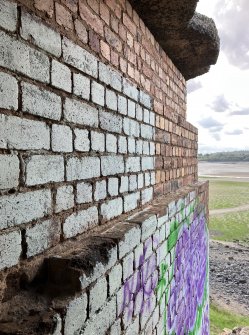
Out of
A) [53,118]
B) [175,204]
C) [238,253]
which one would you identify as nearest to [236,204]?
[238,253]

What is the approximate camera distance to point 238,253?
1434 centimetres

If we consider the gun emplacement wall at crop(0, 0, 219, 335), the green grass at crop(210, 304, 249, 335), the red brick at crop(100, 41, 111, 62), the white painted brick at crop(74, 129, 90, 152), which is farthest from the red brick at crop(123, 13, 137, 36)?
the green grass at crop(210, 304, 249, 335)

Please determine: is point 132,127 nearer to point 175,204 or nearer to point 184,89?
point 175,204

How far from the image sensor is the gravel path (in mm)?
9531

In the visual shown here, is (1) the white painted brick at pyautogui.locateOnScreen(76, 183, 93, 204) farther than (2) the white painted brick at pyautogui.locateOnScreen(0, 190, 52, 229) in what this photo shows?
Yes

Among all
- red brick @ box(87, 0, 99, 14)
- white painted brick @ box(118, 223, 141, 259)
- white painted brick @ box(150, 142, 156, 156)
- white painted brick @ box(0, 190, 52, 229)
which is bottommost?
white painted brick @ box(118, 223, 141, 259)

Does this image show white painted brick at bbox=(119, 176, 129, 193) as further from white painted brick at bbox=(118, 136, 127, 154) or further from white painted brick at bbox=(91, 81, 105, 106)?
white painted brick at bbox=(91, 81, 105, 106)

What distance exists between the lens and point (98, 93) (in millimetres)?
1925

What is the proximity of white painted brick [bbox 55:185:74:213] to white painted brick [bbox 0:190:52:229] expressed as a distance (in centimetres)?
6

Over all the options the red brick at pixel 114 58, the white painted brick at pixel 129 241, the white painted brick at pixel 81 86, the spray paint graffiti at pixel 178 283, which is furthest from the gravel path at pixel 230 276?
the white painted brick at pixel 81 86

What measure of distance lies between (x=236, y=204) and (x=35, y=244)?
2790 centimetres

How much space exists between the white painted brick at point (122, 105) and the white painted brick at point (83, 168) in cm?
46

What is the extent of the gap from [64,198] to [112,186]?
0.54m

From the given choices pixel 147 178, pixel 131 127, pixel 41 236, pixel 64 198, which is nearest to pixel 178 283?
pixel 147 178
